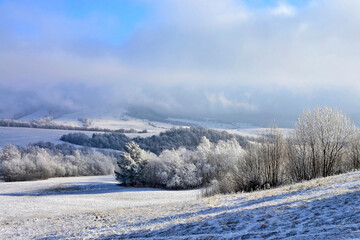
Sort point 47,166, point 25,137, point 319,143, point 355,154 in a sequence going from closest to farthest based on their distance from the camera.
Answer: point 319,143 → point 355,154 → point 47,166 → point 25,137

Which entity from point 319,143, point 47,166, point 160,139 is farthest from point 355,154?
point 160,139

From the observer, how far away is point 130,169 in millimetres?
67125

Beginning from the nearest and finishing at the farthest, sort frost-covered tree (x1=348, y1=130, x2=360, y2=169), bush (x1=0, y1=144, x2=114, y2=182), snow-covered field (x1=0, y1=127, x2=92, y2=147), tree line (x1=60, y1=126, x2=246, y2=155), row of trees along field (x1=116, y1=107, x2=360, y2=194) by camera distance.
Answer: row of trees along field (x1=116, y1=107, x2=360, y2=194)
frost-covered tree (x1=348, y1=130, x2=360, y2=169)
bush (x1=0, y1=144, x2=114, y2=182)
tree line (x1=60, y1=126, x2=246, y2=155)
snow-covered field (x1=0, y1=127, x2=92, y2=147)

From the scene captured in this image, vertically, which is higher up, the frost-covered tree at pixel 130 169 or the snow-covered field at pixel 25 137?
the snow-covered field at pixel 25 137

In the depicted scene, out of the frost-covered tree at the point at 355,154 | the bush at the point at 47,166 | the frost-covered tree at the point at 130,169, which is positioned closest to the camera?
the frost-covered tree at the point at 355,154

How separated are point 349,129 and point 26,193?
5368 centimetres

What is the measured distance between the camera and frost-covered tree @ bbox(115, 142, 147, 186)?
6712 cm

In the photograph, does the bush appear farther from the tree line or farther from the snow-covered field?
the snow-covered field

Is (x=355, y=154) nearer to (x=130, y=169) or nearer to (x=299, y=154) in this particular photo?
(x=299, y=154)

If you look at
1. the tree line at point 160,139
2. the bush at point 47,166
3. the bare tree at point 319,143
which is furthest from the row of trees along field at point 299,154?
the tree line at point 160,139

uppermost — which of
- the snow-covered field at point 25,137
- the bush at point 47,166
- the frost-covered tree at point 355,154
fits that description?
the snow-covered field at point 25,137

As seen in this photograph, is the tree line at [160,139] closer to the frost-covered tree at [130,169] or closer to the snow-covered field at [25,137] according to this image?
the snow-covered field at [25,137]

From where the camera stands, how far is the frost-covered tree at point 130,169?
6712 centimetres

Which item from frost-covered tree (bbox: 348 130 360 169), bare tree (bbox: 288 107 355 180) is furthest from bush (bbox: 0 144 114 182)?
frost-covered tree (bbox: 348 130 360 169)
